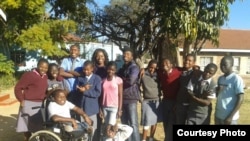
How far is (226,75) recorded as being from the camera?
4.53 metres

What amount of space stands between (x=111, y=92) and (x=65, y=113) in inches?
29.0

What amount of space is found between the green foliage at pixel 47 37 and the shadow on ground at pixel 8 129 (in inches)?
280

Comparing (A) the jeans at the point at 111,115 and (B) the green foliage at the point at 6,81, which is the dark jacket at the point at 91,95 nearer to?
(A) the jeans at the point at 111,115

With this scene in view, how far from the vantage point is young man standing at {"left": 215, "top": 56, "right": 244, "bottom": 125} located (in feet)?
14.4

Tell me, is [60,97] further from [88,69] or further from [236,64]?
[236,64]

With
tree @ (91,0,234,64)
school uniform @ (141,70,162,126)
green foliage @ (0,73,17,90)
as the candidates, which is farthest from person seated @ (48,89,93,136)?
green foliage @ (0,73,17,90)

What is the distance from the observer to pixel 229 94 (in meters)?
4.48

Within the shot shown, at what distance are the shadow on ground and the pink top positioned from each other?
84.3 inches

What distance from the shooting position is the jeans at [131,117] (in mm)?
5555

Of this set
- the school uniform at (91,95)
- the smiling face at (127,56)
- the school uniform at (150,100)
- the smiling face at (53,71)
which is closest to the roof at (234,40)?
the school uniform at (150,100)

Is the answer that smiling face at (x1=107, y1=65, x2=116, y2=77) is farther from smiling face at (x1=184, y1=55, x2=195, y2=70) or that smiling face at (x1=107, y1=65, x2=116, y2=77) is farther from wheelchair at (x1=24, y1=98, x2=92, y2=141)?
smiling face at (x1=184, y1=55, x2=195, y2=70)

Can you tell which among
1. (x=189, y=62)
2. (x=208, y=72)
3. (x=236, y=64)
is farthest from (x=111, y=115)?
(x=236, y=64)

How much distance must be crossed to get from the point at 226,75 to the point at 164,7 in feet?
43.1

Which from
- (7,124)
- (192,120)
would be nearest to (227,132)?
(192,120)
